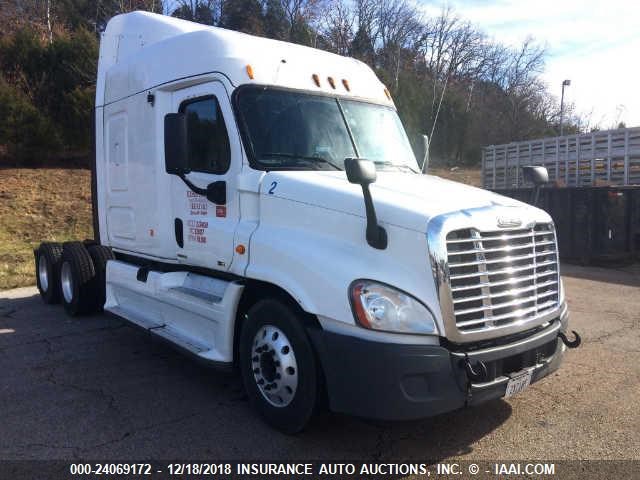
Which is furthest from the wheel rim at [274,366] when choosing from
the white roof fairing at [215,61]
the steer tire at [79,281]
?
the steer tire at [79,281]

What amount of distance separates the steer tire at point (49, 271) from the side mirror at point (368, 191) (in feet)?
20.6

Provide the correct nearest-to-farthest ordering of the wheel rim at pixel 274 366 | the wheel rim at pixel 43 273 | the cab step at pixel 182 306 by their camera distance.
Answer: the wheel rim at pixel 274 366 → the cab step at pixel 182 306 → the wheel rim at pixel 43 273

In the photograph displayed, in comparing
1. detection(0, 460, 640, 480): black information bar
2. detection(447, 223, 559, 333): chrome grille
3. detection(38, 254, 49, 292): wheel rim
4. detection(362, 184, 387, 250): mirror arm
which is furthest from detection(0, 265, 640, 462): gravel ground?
detection(38, 254, 49, 292): wheel rim

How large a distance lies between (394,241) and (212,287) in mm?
1897

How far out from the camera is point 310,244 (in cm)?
378

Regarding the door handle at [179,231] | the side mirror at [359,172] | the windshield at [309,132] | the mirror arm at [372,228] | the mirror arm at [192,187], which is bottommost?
the door handle at [179,231]

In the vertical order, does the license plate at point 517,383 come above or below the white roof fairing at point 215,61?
below

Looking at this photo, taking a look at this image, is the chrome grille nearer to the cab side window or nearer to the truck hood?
the truck hood

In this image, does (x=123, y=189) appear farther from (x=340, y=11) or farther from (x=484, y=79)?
(x=484, y=79)

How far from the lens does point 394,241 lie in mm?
3504

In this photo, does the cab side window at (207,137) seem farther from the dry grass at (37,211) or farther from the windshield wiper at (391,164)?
the dry grass at (37,211)

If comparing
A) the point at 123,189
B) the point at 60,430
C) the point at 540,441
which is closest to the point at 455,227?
the point at 540,441

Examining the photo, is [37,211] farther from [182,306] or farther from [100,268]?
[182,306]

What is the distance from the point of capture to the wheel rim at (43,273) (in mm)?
8508
